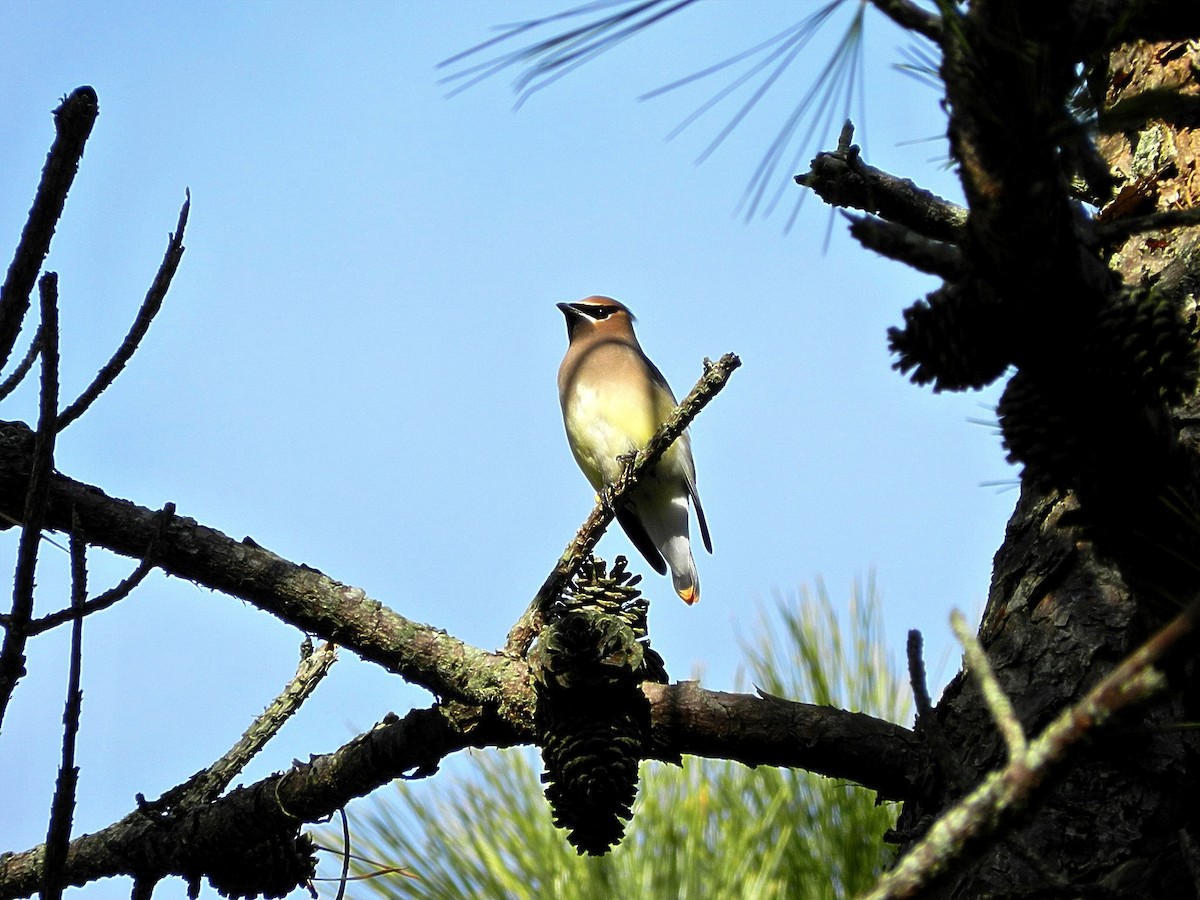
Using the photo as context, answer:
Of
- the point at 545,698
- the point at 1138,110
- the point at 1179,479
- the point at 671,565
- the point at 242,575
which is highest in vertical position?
the point at 671,565

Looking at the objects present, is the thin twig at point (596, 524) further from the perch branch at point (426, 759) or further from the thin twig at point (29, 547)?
the thin twig at point (29, 547)

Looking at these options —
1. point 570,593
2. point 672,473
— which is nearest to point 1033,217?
point 570,593

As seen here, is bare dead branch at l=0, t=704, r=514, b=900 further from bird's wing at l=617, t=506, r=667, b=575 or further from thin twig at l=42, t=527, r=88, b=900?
bird's wing at l=617, t=506, r=667, b=575

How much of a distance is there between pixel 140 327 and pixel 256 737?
47.2 inches

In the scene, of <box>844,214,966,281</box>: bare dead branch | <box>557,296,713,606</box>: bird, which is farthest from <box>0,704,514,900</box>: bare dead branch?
<box>557,296,713,606</box>: bird

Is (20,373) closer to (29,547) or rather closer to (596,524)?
(29,547)

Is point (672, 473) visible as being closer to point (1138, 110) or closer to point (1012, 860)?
point (1012, 860)

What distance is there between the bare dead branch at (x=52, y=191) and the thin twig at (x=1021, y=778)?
1203 mm

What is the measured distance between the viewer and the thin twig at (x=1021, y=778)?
3.08ft

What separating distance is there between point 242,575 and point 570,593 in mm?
646

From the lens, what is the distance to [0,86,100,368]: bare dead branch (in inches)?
61.1

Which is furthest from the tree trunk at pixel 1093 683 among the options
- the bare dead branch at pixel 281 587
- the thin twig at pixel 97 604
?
the thin twig at pixel 97 604

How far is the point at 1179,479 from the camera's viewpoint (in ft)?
4.85

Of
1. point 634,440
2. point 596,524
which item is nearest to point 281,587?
point 596,524
